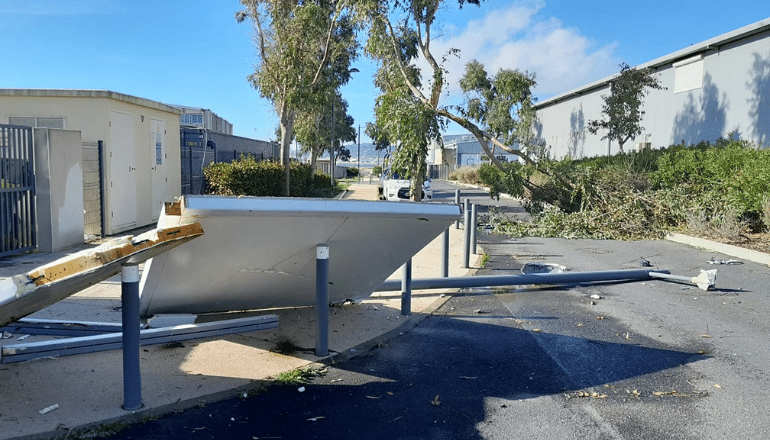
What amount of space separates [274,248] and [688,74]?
24963 mm

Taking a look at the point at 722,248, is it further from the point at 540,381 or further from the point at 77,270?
the point at 77,270

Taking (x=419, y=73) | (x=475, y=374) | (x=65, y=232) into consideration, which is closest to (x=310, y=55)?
(x=419, y=73)

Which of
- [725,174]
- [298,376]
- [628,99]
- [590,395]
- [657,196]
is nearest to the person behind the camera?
[590,395]

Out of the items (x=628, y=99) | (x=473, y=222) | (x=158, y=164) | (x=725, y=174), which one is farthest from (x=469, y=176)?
(x=473, y=222)

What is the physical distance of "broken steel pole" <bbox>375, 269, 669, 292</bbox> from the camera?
7492 mm

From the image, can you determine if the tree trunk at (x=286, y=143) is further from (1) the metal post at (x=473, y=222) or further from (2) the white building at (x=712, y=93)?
(2) the white building at (x=712, y=93)

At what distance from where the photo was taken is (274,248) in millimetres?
4707

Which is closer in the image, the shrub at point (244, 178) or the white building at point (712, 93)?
the shrub at point (244, 178)

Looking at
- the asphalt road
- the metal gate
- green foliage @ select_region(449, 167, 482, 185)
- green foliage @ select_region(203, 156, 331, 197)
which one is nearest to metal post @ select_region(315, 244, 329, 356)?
the asphalt road

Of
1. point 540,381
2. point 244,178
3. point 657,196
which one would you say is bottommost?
point 540,381

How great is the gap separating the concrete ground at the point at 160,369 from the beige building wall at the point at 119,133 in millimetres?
6529

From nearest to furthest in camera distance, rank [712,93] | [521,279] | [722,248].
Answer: [521,279] < [722,248] < [712,93]

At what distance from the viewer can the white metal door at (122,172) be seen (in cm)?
1288

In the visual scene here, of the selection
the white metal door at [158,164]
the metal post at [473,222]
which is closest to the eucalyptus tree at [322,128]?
the white metal door at [158,164]
